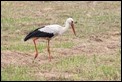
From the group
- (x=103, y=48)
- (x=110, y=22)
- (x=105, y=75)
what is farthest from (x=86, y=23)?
(x=105, y=75)

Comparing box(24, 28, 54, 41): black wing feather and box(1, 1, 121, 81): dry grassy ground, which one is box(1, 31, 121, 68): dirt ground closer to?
box(1, 1, 121, 81): dry grassy ground

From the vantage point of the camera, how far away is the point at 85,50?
1254 cm

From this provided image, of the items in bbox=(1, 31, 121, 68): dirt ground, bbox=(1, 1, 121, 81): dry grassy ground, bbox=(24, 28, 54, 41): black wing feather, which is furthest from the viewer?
bbox=(24, 28, 54, 41): black wing feather

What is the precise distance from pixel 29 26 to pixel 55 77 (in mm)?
7605

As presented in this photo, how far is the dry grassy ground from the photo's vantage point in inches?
386

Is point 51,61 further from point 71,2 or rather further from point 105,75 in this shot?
point 71,2

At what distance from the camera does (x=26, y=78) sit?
915 cm

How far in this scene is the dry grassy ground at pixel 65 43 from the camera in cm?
981

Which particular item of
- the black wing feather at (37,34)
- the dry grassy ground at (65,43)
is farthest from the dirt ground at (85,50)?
the black wing feather at (37,34)

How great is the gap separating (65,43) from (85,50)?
1.10 meters

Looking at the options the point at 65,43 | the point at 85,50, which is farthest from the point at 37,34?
the point at 65,43

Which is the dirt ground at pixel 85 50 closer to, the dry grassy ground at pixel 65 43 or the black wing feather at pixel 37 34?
the dry grassy ground at pixel 65 43

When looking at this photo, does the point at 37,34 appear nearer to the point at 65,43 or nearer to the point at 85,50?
the point at 85,50

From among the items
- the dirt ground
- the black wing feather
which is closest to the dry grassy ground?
the dirt ground
